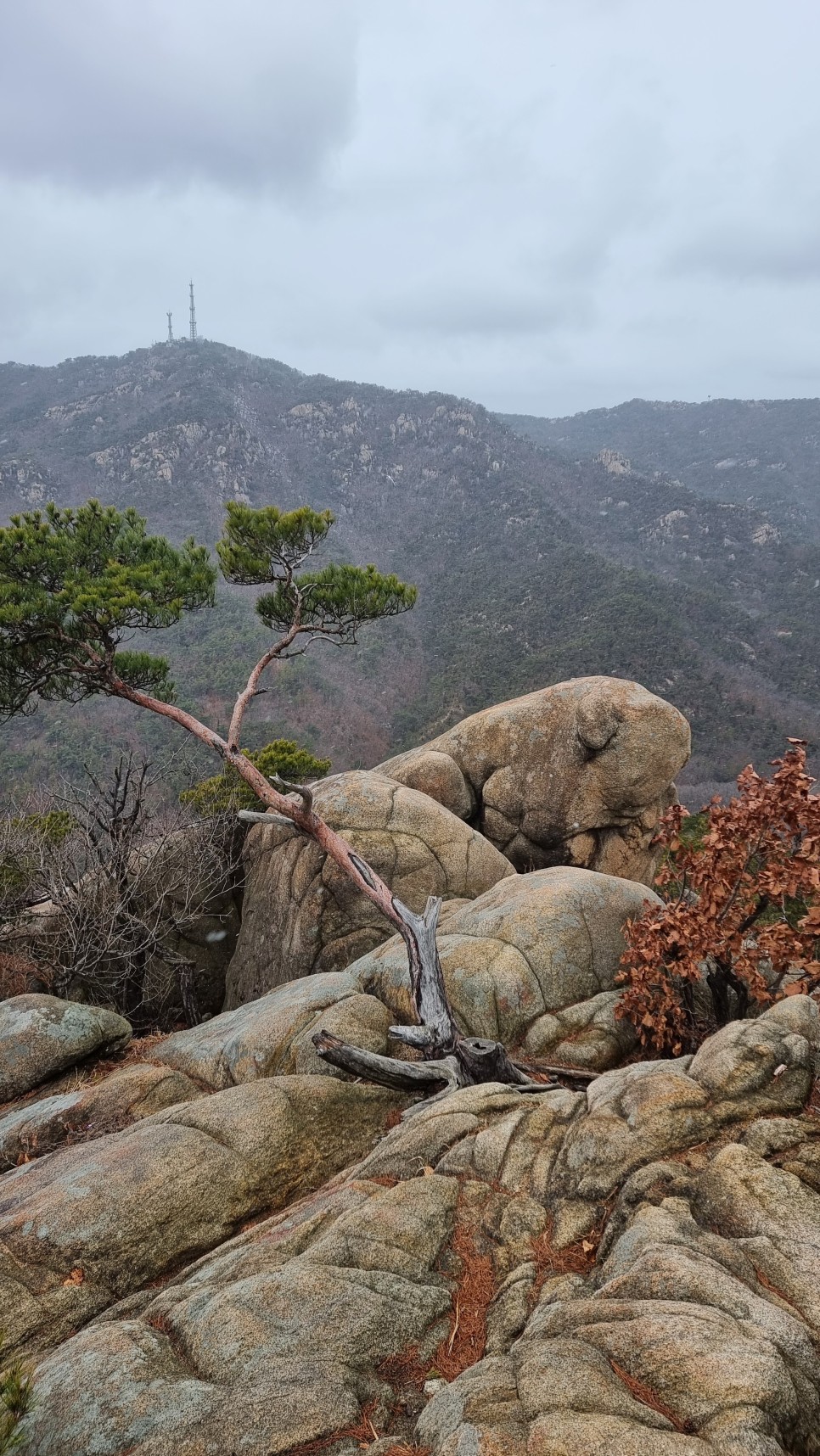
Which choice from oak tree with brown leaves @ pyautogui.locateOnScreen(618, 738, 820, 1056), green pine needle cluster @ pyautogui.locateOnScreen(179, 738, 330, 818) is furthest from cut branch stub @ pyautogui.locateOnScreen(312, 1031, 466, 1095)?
green pine needle cluster @ pyautogui.locateOnScreen(179, 738, 330, 818)

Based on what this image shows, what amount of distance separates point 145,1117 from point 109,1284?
2564 mm

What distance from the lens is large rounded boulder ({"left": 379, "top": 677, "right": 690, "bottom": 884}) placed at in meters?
16.5

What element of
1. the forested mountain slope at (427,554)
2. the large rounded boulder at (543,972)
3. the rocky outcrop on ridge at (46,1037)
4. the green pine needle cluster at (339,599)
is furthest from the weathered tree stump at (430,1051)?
the forested mountain slope at (427,554)

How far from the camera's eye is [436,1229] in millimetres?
4805

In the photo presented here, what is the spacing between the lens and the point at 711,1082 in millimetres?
5254

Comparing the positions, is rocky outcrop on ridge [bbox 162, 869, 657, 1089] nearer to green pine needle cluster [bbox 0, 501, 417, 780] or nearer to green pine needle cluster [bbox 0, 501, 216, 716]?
green pine needle cluster [bbox 0, 501, 417, 780]

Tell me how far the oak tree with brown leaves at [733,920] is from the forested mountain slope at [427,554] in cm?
2906

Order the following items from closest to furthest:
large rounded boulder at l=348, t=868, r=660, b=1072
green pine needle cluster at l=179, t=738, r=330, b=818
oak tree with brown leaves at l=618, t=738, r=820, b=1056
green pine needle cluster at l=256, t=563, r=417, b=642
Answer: oak tree with brown leaves at l=618, t=738, r=820, b=1056, large rounded boulder at l=348, t=868, r=660, b=1072, green pine needle cluster at l=256, t=563, r=417, b=642, green pine needle cluster at l=179, t=738, r=330, b=818

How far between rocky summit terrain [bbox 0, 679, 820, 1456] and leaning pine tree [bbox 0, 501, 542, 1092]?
2.18m

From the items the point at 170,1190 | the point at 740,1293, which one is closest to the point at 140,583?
the point at 170,1190

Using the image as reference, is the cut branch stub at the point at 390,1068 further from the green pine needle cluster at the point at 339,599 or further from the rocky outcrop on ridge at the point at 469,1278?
the green pine needle cluster at the point at 339,599

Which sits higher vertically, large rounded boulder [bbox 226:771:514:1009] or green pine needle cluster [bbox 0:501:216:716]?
green pine needle cluster [bbox 0:501:216:716]

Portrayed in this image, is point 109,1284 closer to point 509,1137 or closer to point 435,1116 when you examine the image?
point 435,1116

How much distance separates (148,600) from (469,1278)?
10.3 m
